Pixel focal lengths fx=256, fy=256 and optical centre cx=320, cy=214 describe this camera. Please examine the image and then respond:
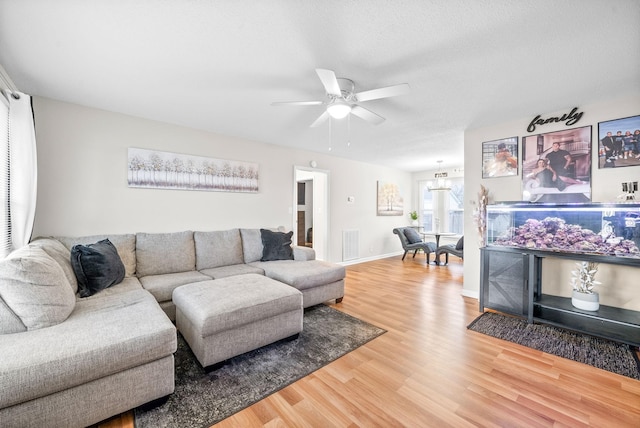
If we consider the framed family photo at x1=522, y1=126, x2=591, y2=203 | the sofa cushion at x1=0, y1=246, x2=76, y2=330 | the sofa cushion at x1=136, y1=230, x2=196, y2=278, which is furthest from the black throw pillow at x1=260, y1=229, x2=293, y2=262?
the framed family photo at x1=522, y1=126, x2=591, y2=203

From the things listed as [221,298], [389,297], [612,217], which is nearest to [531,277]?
[612,217]

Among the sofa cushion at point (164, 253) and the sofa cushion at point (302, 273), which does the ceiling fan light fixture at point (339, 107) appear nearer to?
the sofa cushion at point (302, 273)

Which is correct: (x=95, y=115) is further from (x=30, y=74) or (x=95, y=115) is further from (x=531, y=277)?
(x=531, y=277)

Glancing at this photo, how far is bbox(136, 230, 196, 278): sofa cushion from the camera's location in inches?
113

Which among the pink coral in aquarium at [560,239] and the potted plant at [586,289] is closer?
the pink coral in aquarium at [560,239]

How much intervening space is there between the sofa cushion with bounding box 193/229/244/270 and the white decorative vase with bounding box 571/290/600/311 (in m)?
3.80

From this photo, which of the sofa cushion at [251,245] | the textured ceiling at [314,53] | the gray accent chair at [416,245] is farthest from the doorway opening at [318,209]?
the textured ceiling at [314,53]

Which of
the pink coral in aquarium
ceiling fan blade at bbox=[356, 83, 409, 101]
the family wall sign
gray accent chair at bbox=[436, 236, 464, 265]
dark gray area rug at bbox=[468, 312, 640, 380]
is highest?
the family wall sign

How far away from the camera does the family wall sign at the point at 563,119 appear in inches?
109

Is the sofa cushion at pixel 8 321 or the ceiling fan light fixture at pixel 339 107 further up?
the ceiling fan light fixture at pixel 339 107

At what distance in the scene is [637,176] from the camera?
8.14 ft

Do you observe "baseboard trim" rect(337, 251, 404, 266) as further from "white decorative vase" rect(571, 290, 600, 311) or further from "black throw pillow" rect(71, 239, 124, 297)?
"black throw pillow" rect(71, 239, 124, 297)

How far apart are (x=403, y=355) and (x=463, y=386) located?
47 cm

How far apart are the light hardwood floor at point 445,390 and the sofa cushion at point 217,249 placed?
185 centimetres
